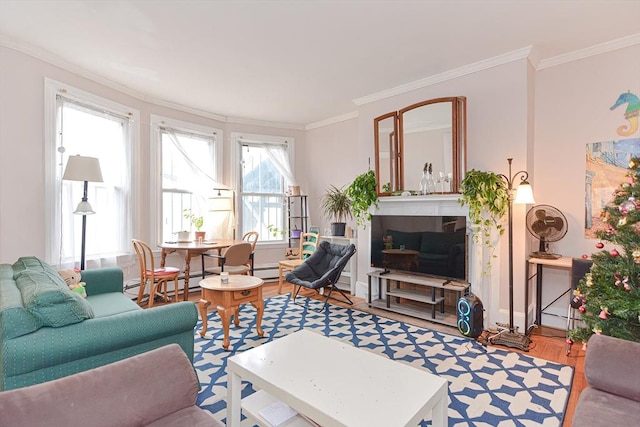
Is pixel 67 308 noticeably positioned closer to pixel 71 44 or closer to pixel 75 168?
pixel 75 168

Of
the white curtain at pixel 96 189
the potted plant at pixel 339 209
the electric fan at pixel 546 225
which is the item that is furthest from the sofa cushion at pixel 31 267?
the electric fan at pixel 546 225

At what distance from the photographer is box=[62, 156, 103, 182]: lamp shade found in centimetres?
327

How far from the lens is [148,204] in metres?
4.71

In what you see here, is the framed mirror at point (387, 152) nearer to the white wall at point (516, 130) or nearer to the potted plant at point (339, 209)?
the white wall at point (516, 130)

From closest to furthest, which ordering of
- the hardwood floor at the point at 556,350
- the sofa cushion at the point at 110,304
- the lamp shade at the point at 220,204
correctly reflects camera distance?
the hardwood floor at the point at 556,350
the sofa cushion at the point at 110,304
the lamp shade at the point at 220,204

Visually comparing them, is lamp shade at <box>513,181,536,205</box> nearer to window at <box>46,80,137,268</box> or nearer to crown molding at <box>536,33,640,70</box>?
crown molding at <box>536,33,640,70</box>

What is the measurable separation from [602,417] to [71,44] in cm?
476

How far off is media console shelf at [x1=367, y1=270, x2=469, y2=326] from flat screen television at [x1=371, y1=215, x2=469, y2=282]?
0.09m

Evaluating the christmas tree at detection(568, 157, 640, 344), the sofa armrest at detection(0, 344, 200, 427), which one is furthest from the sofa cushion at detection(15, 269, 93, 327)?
the christmas tree at detection(568, 157, 640, 344)

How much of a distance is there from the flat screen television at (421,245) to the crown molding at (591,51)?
190cm

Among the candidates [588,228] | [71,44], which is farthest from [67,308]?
[588,228]

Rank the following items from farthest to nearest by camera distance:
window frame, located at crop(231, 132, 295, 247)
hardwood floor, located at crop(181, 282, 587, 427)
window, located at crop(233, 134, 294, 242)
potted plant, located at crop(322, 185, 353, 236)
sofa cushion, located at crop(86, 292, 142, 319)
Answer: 1. window, located at crop(233, 134, 294, 242)
2. window frame, located at crop(231, 132, 295, 247)
3. potted plant, located at crop(322, 185, 353, 236)
4. sofa cushion, located at crop(86, 292, 142, 319)
5. hardwood floor, located at crop(181, 282, 587, 427)

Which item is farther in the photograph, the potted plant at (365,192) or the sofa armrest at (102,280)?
the potted plant at (365,192)

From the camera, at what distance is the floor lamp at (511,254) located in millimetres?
3053
